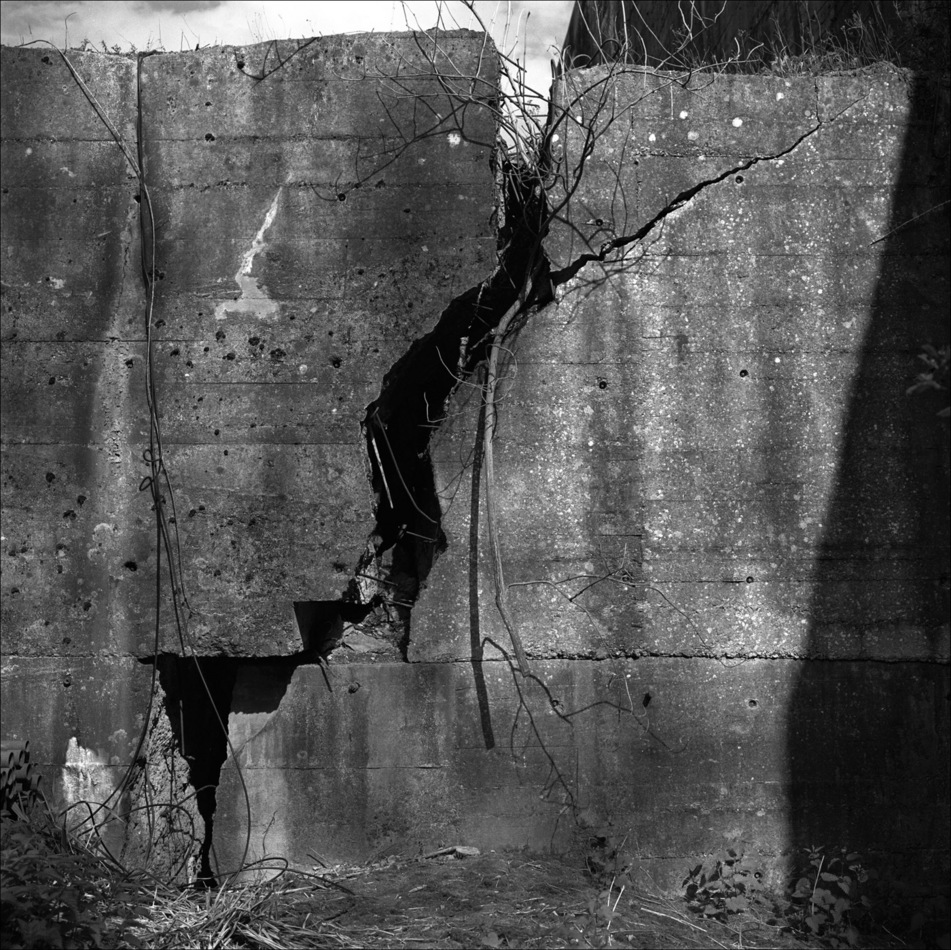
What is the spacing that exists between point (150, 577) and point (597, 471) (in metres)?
1.71

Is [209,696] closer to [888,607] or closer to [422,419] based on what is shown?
[422,419]

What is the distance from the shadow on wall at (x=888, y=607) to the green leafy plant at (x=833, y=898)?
0.21 feet

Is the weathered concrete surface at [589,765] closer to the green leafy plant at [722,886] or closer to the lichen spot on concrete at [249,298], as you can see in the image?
the green leafy plant at [722,886]

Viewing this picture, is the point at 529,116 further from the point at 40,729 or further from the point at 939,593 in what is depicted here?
the point at 40,729

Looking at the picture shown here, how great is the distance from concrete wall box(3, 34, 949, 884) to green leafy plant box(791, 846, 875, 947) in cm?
10

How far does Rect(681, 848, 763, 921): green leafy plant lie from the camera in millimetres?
3436

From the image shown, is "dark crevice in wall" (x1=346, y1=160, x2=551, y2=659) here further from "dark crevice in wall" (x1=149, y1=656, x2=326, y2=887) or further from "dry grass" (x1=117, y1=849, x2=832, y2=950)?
"dry grass" (x1=117, y1=849, x2=832, y2=950)

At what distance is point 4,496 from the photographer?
3.58 meters

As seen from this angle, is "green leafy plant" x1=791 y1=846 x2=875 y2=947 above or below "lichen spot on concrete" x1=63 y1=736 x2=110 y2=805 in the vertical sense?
below

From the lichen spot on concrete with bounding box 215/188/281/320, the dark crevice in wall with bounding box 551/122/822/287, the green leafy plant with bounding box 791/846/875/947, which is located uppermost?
the dark crevice in wall with bounding box 551/122/822/287

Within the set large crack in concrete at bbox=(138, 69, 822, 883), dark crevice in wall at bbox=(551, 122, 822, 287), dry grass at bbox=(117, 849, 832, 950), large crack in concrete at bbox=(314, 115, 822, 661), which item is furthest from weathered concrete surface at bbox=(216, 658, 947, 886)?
dark crevice in wall at bbox=(551, 122, 822, 287)

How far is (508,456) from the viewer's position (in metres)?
3.62

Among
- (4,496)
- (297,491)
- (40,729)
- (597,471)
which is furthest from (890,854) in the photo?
(4,496)

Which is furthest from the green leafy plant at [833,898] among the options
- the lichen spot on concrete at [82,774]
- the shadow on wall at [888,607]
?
the lichen spot on concrete at [82,774]
